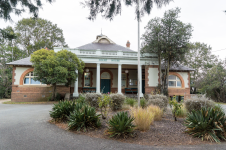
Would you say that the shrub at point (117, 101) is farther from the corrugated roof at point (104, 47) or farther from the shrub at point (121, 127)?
the corrugated roof at point (104, 47)

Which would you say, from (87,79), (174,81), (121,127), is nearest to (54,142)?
(121,127)

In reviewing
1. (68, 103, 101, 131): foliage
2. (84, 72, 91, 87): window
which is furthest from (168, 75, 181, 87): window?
(68, 103, 101, 131): foliage

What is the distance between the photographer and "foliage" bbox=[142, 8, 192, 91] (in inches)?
572

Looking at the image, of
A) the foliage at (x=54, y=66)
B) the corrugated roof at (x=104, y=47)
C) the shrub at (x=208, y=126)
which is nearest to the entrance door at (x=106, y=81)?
the corrugated roof at (x=104, y=47)

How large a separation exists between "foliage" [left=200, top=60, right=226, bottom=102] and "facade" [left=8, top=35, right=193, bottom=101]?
15.9 ft

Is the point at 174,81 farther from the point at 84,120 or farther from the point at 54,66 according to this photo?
the point at 84,120

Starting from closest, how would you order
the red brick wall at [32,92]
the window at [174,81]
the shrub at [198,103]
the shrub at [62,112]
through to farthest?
1. the shrub at [62,112]
2. the shrub at [198,103]
3. the red brick wall at [32,92]
4. the window at [174,81]

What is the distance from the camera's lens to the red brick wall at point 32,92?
15.5 m

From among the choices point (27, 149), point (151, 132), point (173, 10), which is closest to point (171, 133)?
point (151, 132)

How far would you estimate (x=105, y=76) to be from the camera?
20.2 meters

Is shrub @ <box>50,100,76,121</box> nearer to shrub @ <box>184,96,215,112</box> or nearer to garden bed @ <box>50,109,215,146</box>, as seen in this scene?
garden bed @ <box>50,109,215,146</box>

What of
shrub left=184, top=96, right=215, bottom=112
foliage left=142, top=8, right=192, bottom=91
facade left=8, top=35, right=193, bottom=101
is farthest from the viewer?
facade left=8, top=35, right=193, bottom=101

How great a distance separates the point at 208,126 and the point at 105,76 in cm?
1627

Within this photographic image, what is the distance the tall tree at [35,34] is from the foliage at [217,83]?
2714cm
